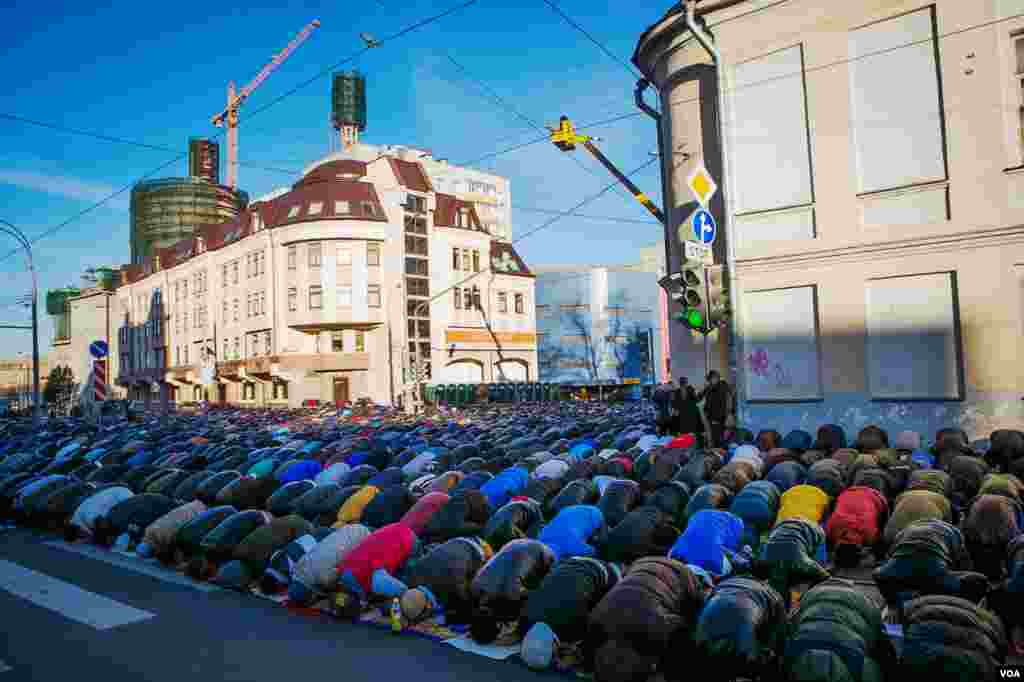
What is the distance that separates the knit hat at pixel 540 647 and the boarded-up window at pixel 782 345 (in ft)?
35.0

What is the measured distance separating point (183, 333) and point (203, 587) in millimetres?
63531

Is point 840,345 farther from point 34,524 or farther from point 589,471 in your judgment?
point 34,524

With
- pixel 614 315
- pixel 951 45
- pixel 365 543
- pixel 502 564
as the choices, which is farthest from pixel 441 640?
pixel 614 315

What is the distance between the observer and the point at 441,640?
20.4 feet

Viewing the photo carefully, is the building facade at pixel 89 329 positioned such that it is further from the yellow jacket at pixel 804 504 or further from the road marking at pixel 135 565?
the yellow jacket at pixel 804 504

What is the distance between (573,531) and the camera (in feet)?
24.6

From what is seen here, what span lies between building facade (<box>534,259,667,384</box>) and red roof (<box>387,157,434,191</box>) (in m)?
20.6

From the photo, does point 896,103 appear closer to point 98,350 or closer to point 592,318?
point 98,350

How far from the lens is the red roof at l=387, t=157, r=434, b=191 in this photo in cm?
5147

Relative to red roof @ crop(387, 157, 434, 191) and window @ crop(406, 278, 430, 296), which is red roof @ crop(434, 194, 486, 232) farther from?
window @ crop(406, 278, 430, 296)

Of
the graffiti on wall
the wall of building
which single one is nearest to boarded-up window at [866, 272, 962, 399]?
the graffiti on wall

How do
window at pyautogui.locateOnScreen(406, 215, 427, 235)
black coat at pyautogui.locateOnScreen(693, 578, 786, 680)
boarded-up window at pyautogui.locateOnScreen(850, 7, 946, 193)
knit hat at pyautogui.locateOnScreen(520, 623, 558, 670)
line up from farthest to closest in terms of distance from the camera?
1. window at pyautogui.locateOnScreen(406, 215, 427, 235)
2. boarded-up window at pyautogui.locateOnScreen(850, 7, 946, 193)
3. knit hat at pyautogui.locateOnScreen(520, 623, 558, 670)
4. black coat at pyautogui.locateOnScreen(693, 578, 786, 680)

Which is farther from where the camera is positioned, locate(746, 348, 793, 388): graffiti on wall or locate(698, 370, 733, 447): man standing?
locate(746, 348, 793, 388): graffiti on wall

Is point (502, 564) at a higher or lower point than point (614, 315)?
lower
